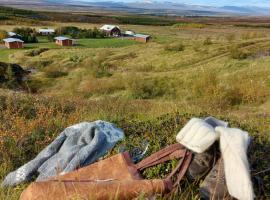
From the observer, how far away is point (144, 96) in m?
24.9

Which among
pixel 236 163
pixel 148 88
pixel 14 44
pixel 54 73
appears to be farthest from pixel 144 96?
pixel 14 44

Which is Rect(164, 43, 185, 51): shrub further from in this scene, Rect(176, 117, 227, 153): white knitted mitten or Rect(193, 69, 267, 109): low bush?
Rect(176, 117, 227, 153): white knitted mitten

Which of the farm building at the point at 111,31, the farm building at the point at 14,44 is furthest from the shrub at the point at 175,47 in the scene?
the farm building at the point at 111,31

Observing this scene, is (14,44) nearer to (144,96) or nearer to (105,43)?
(105,43)

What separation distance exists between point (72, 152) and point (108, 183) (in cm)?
137

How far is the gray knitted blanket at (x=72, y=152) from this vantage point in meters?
4.27

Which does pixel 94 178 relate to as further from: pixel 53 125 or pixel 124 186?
pixel 53 125

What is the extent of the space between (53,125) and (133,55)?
129 feet

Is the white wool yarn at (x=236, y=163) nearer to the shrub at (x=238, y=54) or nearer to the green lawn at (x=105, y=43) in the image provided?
the shrub at (x=238, y=54)

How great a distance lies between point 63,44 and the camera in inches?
2581

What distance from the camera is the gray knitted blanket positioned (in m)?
4.27

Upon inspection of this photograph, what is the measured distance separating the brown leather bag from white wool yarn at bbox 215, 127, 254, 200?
388 millimetres

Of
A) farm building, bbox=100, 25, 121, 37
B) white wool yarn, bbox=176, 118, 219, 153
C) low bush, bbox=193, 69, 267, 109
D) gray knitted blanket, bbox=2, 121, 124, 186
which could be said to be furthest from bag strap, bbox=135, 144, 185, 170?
farm building, bbox=100, 25, 121, 37

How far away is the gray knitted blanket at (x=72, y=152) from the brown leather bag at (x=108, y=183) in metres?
0.55
